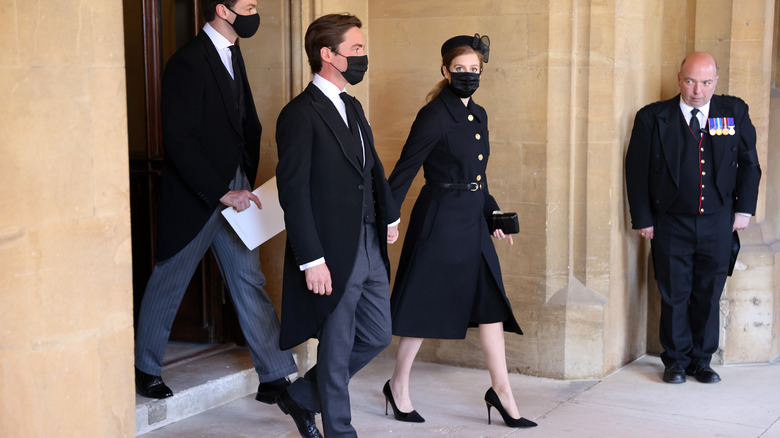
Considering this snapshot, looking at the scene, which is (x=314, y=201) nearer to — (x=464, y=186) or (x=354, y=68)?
(x=354, y=68)

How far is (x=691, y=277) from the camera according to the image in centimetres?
549

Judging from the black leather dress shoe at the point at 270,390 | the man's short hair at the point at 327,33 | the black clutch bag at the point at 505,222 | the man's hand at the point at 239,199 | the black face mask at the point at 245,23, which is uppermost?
the black face mask at the point at 245,23

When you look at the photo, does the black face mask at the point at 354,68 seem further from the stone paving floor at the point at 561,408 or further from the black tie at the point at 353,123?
the stone paving floor at the point at 561,408

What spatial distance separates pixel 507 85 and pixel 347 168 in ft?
6.49

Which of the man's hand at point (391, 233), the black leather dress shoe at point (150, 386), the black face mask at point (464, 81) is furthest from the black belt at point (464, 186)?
the black leather dress shoe at point (150, 386)

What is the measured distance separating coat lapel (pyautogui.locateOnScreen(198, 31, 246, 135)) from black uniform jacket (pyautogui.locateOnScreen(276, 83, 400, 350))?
0.67 meters

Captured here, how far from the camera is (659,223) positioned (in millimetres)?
5465

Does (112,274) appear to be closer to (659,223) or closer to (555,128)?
(555,128)

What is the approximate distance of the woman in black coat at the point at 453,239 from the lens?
4.45 metres

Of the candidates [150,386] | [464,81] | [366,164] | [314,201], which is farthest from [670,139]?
[150,386]

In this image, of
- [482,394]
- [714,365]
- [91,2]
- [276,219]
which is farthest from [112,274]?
[714,365]

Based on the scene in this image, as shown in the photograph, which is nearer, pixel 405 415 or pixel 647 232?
pixel 405 415

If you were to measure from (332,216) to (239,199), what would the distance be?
28.4 inches

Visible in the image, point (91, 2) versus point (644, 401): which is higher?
point (91, 2)
